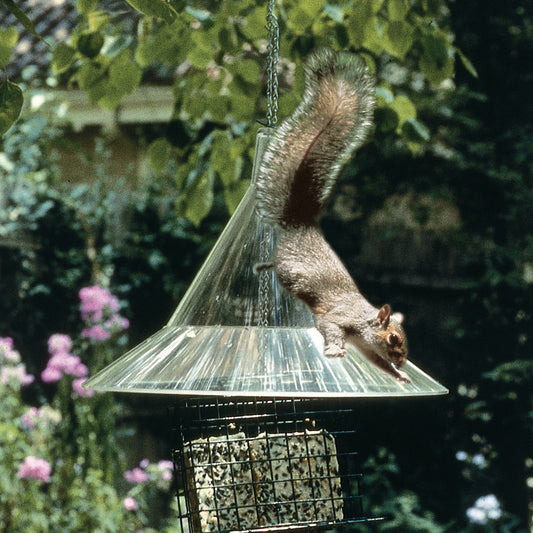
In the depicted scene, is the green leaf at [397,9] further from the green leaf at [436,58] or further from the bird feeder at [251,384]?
the bird feeder at [251,384]

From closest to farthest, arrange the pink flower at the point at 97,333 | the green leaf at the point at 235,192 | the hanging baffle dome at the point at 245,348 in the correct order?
the hanging baffle dome at the point at 245,348
the green leaf at the point at 235,192
the pink flower at the point at 97,333

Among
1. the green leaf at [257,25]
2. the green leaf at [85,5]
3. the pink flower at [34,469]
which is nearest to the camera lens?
the green leaf at [85,5]

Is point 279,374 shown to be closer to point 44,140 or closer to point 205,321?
point 205,321

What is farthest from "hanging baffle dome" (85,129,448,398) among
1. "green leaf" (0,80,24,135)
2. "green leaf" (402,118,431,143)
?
"green leaf" (402,118,431,143)

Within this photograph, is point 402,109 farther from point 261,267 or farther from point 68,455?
point 68,455

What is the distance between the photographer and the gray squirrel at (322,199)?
1.31m

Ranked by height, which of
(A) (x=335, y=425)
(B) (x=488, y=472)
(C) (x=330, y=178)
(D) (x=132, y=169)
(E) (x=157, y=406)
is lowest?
(B) (x=488, y=472)

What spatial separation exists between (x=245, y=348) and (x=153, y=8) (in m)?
0.60

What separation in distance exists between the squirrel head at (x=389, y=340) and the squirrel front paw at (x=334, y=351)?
0.08 metres

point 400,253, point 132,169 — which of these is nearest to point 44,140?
point 132,169

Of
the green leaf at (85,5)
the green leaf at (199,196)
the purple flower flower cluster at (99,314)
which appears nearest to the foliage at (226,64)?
the green leaf at (199,196)

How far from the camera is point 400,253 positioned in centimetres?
532

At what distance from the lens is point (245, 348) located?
128 cm

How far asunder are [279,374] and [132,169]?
15.6 feet
